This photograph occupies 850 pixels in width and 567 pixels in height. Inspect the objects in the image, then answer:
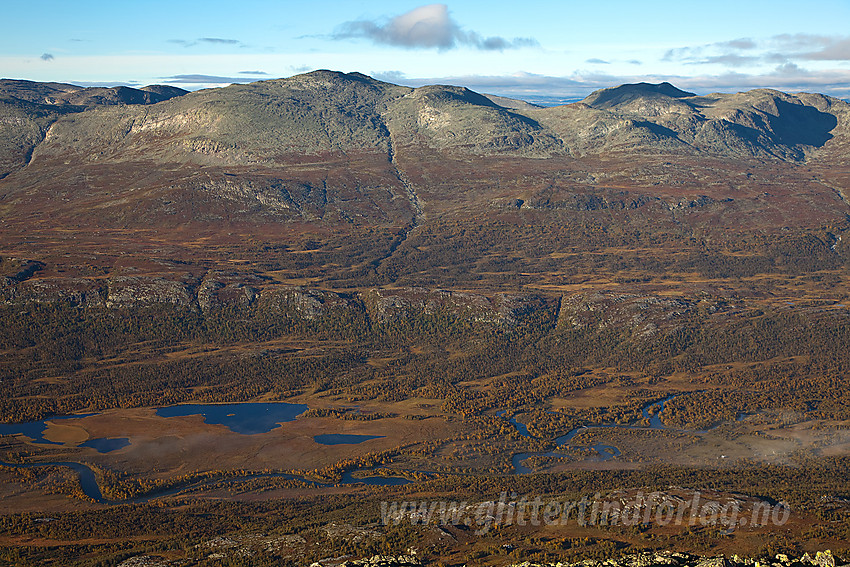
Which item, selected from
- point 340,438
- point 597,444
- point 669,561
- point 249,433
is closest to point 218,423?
point 249,433

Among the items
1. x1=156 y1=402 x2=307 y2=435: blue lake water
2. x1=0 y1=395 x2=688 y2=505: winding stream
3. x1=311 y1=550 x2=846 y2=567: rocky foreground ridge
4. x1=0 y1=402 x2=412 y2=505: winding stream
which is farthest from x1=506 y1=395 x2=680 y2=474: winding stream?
x1=311 y1=550 x2=846 y2=567: rocky foreground ridge

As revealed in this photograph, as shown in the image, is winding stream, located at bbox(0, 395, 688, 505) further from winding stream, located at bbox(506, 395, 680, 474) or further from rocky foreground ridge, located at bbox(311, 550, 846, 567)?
rocky foreground ridge, located at bbox(311, 550, 846, 567)

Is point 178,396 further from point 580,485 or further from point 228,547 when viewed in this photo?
point 580,485

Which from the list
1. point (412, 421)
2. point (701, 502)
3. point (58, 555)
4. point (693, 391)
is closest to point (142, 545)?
point (58, 555)

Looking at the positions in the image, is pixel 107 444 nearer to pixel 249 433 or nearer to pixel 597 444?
pixel 249 433

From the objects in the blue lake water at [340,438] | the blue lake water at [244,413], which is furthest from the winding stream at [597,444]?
the blue lake water at [244,413]

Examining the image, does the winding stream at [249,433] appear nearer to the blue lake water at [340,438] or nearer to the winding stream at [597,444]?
the winding stream at [597,444]
